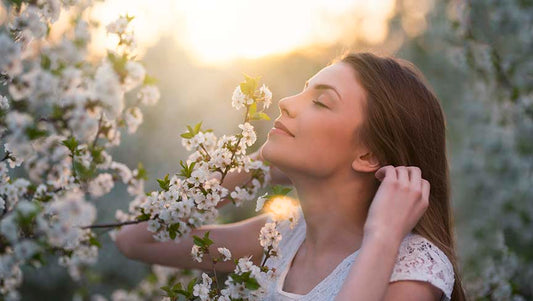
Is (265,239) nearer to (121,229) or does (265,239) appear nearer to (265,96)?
(265,96)

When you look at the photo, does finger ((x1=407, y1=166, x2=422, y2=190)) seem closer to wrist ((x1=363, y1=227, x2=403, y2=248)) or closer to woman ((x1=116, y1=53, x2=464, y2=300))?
woman ((x1=116, y1=53, x2=464, y2=300))

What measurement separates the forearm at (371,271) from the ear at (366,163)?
15.3 inches

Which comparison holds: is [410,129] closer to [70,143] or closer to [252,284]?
[252,284]

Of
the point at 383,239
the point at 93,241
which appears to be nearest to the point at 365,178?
the point at 383,239

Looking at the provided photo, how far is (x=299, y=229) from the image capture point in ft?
7.70

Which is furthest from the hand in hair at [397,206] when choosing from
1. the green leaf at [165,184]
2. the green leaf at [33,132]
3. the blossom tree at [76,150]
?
the green leaf at [33,132]

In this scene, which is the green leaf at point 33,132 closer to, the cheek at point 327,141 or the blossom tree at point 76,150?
the blossom tree at point 76,150

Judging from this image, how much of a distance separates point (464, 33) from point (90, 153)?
12.0 feet

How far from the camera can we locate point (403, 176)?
6.10 ft

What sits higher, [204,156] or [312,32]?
[312,32]

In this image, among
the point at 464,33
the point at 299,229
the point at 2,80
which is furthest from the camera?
the point at 464,33

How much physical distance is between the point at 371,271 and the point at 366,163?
52 centimetres

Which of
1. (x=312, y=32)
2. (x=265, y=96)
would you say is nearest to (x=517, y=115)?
(x=265, y=96)

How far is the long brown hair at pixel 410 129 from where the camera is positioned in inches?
80.4
